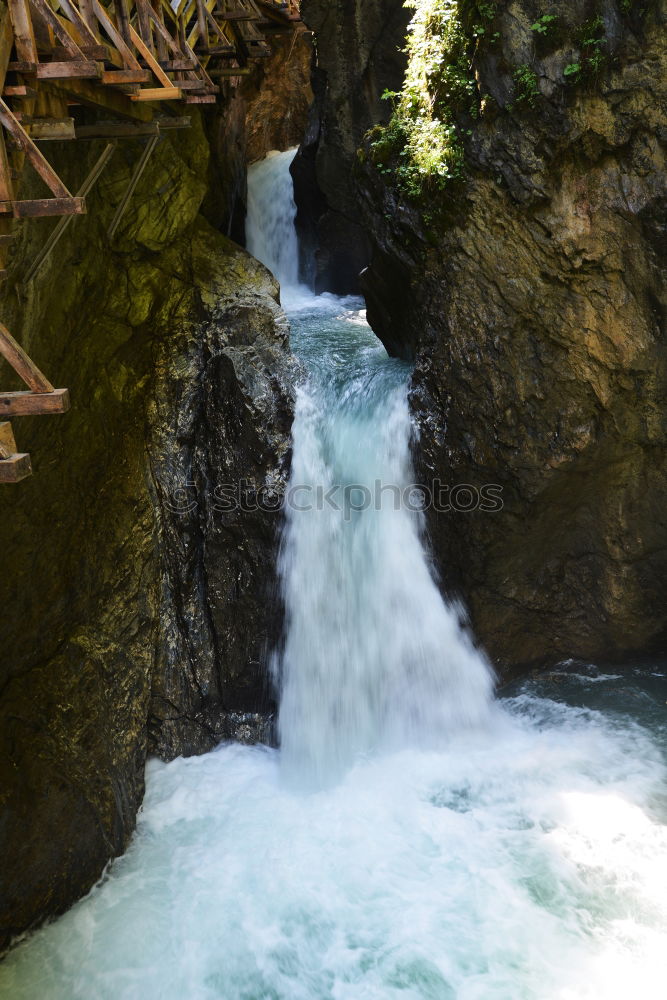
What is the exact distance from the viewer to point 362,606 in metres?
7.63

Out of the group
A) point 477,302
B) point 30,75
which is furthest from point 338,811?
point 30,75

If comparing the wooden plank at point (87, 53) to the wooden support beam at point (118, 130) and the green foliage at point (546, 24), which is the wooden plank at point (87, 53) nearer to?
the wooden support beam at point (118, 130)

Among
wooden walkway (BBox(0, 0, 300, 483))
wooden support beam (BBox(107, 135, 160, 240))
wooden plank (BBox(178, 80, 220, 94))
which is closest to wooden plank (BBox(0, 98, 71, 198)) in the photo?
wooden walkway (BBox(0, 0, 300, 483))

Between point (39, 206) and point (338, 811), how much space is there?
5110 millimetres

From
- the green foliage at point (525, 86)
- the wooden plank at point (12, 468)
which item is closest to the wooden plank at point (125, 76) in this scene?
the wooden plank at point (12, 468)

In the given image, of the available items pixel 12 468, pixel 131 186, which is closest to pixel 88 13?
pixel 131 186

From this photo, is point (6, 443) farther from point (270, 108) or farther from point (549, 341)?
point (270, 108)

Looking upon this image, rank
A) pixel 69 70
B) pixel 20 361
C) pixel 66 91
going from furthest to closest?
1. pixel 66 91
2. pixel 69 70
3. pixel 20 361

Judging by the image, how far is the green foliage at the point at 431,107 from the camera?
7.08 metres

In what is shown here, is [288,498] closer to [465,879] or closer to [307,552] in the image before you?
[307,552]

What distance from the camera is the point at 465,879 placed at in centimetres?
578

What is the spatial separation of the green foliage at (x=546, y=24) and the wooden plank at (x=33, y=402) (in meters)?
5.43

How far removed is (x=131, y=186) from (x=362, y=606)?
433 cm

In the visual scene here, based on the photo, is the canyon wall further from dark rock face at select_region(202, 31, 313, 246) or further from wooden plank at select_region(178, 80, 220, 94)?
dark rock face at select_region(202, 31, 313, 246)
